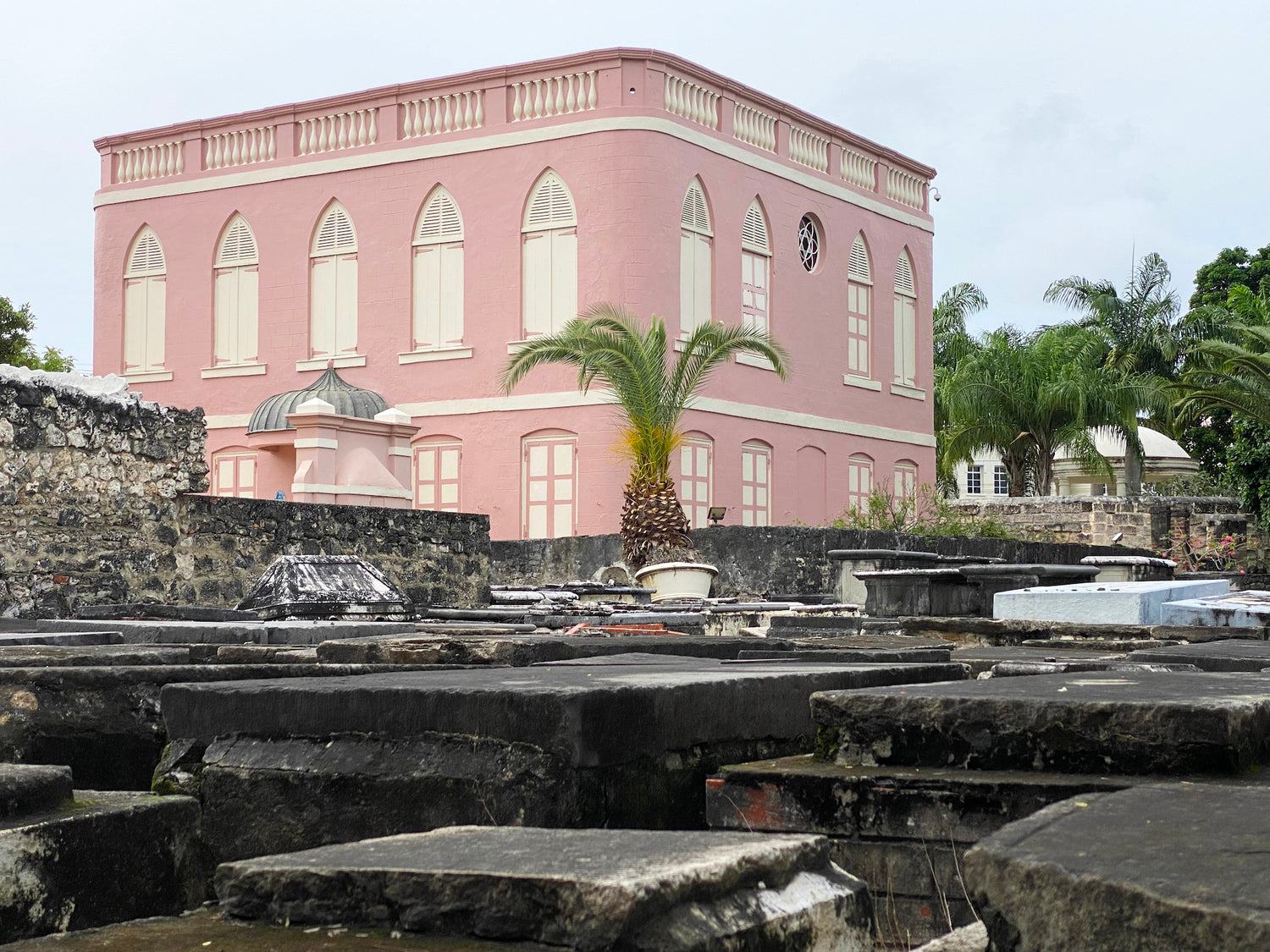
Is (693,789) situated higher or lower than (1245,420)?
lower

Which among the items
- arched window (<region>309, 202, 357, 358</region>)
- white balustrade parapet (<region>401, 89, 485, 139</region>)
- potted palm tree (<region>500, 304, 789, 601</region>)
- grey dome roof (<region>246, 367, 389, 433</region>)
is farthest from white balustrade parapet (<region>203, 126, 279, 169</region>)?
potted palm tree (<region>500, 304, 789, 601</region>)

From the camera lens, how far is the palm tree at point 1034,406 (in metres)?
32.8

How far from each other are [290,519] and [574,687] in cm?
1061

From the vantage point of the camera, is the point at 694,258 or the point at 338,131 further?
the point at 338,131

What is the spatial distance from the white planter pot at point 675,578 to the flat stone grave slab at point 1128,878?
1483 cm

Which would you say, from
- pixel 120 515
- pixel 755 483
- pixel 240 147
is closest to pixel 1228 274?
pixel 755 483

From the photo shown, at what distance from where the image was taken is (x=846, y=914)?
5.83 feet

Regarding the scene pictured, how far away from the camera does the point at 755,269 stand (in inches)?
1022

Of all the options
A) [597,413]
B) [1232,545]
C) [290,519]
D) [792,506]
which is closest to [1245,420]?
[1232,545]

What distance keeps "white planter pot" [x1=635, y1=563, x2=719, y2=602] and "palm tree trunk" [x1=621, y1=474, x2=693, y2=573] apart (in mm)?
1899

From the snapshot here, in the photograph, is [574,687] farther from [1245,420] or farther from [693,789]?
[1245,420]

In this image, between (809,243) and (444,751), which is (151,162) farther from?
(444,751)

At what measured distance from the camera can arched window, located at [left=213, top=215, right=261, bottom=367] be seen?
26.9 m

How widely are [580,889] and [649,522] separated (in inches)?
692
